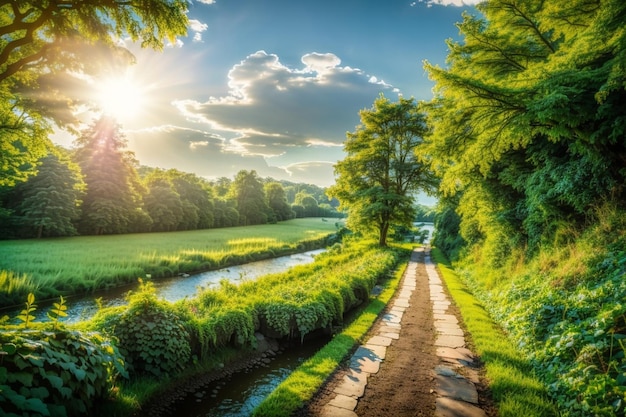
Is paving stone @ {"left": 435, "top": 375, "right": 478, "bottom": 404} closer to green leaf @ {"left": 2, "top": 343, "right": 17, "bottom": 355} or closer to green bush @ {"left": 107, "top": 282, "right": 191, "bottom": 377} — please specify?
green bush @ {"left": 107, "top": 282, "right": 191, "bottom": 377}

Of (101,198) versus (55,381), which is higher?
(101,198)

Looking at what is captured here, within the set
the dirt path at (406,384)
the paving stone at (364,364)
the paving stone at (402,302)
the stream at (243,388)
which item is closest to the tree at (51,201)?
the stream at (243,388)

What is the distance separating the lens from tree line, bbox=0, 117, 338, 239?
86.6 feet

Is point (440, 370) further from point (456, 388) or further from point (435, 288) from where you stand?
point (435, 288)

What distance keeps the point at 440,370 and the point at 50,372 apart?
5.39 m

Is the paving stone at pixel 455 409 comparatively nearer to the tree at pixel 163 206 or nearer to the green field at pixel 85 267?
the green field at pixel 85 267

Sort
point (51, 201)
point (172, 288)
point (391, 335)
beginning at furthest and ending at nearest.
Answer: point (51, 201)
point (172, 288)
point (391, 335)

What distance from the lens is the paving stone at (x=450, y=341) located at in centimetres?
613

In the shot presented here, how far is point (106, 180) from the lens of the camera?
1300 inches

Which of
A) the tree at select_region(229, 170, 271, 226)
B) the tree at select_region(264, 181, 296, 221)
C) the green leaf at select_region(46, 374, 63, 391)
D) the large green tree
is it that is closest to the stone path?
the green leaf at select_region(46, 374, 63, 391)

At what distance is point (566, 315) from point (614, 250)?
209 centimetres

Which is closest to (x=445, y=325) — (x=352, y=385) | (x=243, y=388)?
(x=352, y=385)

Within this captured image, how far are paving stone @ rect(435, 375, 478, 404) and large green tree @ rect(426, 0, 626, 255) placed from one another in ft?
15.6

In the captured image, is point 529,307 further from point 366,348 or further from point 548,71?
point 548,71
